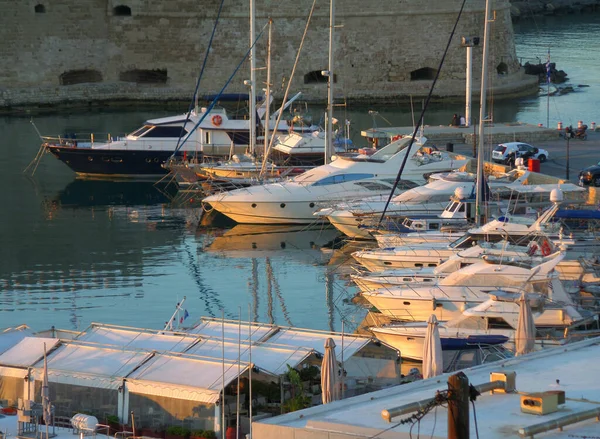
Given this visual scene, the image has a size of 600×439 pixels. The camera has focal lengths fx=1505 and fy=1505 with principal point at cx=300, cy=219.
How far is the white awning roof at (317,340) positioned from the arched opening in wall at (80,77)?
33236 millimetres

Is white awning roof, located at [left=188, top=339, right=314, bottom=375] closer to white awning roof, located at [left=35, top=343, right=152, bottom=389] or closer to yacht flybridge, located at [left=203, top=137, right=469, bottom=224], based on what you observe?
white awning roof, located at [left=35, top=343, right=152, bottom=389]

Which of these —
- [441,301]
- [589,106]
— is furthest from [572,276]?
[589,106]

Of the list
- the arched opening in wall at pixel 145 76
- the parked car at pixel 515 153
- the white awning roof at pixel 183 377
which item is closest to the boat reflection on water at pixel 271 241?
the parked car at pixel 515 153

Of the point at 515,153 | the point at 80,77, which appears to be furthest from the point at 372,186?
the point at 80,77

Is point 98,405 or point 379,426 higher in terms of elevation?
point 379,426

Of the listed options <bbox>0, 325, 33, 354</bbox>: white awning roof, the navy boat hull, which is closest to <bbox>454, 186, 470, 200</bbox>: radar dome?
<bbox>0, 325, 33, 354</bbox>: white awning roof

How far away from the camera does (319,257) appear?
2755 cm

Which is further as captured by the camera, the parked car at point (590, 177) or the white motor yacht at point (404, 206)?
the parked car at point (590, 177)

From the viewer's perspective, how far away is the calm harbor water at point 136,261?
76.6 ft

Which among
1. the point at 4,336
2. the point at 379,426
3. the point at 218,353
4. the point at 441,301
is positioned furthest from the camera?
the point at 441,301

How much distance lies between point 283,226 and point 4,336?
12.4 meters

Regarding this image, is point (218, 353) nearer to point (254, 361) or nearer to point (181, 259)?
point (254, 361)

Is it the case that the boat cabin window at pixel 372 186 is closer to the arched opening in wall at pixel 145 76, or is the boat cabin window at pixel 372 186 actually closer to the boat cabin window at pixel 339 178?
the boat cabin window at pixel 339 178

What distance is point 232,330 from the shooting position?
17938 mm
